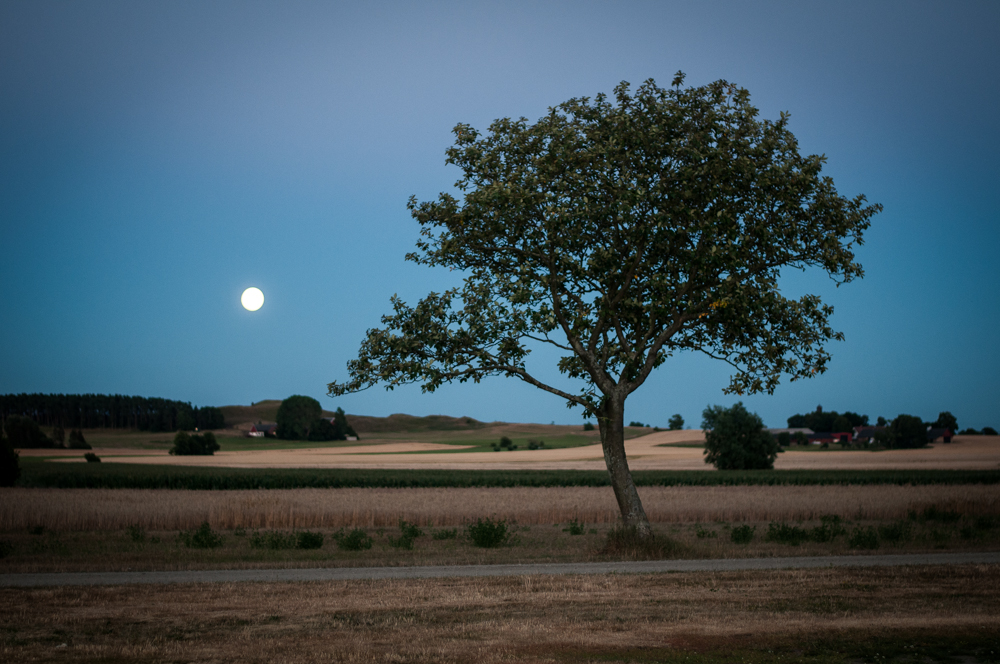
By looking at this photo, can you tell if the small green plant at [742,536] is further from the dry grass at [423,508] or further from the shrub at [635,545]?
the dry grass at [423,508]

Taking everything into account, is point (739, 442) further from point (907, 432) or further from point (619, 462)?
point (619, 462)

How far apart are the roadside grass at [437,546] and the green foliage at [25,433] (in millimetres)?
98118

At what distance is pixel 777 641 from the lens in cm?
1030

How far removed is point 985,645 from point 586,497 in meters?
31.3

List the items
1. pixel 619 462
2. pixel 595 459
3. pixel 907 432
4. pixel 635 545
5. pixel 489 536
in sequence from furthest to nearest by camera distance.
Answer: pixel 907 432
pixel 595 459
pixel 489 536
pixel 619 462
pixel 635 545

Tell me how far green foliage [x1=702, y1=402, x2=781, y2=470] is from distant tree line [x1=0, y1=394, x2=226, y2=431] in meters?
115

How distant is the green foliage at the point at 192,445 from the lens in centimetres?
11000

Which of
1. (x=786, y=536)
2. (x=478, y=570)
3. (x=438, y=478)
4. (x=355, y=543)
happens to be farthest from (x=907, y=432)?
(x=478, y=570)

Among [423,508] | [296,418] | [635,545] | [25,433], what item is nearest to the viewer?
[635,545]

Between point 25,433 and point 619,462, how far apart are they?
116 metres

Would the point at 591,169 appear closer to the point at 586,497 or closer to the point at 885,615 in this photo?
the point at 885,615

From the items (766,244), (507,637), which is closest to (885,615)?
(507,637)

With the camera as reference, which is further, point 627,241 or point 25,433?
point 25,433

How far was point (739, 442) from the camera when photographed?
256ft
